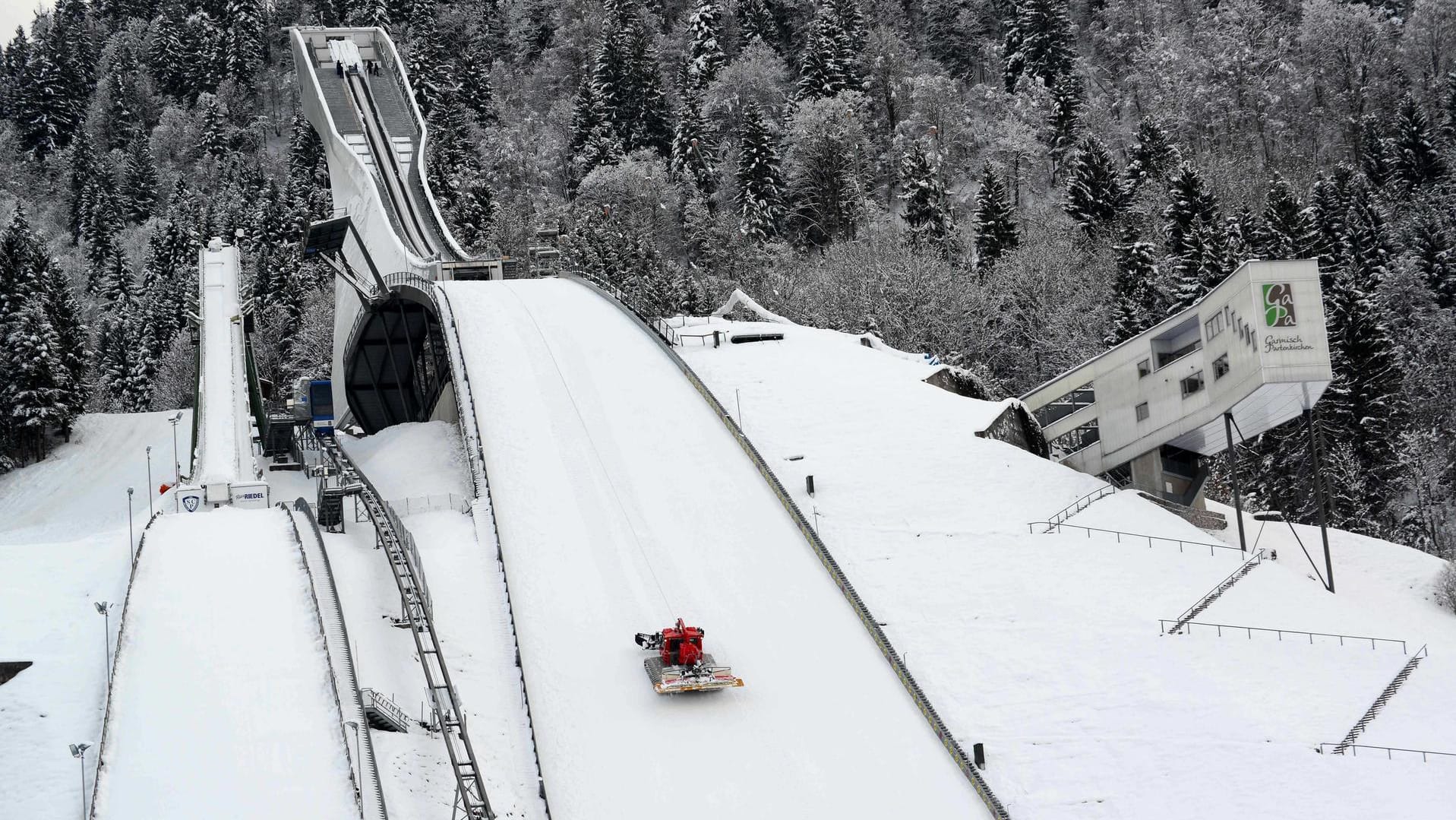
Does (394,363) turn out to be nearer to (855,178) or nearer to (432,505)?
(432,505)

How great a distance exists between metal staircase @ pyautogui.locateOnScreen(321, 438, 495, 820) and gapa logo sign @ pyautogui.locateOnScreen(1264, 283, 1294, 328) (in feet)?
55.0

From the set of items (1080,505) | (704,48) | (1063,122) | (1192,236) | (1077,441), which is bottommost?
(1080,505)

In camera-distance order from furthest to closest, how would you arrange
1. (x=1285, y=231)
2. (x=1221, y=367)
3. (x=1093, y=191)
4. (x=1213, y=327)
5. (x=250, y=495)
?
(x=1093, y=191), (x=1285, y=231), (x=1213, y=327), (x=1221, y=367), (x=250, y=495)

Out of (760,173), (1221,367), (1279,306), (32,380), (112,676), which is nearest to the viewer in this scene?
(112,676)

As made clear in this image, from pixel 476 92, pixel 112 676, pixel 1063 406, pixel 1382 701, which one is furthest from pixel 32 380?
pixel 1382 701

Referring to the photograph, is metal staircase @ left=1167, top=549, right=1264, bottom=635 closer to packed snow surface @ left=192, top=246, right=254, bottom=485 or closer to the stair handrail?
the stair handrail

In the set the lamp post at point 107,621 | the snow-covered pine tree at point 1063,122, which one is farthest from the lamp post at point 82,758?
the snow-covered pine tree at point 1063,122

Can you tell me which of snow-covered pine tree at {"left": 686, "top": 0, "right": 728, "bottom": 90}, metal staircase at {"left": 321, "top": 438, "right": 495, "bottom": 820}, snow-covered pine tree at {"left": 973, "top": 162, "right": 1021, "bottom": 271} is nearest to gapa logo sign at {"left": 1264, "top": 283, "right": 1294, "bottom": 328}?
metal staircase at {"left": 321, "top": 438, "right": 495, "bottom": 820}

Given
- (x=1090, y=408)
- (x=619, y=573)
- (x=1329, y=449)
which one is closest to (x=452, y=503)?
(x=619, y=573)

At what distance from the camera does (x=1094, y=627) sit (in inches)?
984

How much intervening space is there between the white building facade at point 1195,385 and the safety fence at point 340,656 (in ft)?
57.7

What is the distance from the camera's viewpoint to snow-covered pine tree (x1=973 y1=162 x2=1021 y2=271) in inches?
2368

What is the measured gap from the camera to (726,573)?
86.9 feet

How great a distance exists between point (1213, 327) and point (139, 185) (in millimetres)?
77274
